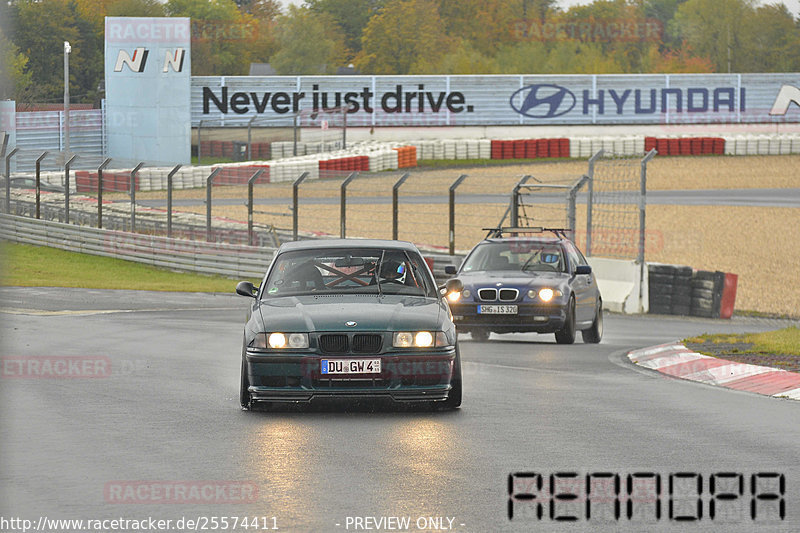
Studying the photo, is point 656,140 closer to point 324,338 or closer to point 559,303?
point 559,303

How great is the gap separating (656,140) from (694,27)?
73509mm

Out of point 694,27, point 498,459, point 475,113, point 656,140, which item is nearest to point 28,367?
point 498,459

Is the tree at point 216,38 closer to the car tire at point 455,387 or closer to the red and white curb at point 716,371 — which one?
the red and white curb at point 716,371

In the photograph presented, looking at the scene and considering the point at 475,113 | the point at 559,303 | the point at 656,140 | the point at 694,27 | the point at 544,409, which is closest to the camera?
the point at 544,409

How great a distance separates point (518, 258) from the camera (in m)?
17.6

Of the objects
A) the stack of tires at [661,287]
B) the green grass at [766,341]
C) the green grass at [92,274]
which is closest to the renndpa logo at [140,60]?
the green grass at [92,274]

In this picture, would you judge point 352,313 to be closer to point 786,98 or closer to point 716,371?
point 716,371

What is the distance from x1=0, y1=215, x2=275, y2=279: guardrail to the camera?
27578 millimetres

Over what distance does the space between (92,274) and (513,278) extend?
1440 centimetres

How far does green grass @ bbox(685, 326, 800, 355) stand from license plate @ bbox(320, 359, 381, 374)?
630cm

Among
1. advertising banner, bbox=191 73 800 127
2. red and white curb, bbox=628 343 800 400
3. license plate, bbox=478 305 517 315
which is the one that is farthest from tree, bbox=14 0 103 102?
red and white curb, bbox=628 343 800 400

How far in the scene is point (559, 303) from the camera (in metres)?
16.3

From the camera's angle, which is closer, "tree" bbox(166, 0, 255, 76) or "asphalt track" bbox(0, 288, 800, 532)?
"asphalt track" bbox(0, 288, 800, 532)

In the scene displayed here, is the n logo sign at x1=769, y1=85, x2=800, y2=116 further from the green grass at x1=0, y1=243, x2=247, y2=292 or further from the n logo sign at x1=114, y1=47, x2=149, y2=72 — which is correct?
the green grass at x1=0, y1=243, x2=247, y2=292
